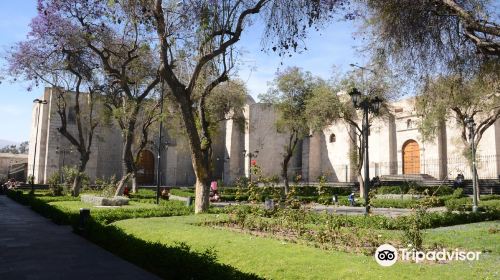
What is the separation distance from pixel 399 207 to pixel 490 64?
36.4 feet

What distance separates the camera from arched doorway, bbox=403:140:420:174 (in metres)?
32.7

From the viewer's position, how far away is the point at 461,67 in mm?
9523

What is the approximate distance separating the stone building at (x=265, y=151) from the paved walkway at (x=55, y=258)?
21945mm

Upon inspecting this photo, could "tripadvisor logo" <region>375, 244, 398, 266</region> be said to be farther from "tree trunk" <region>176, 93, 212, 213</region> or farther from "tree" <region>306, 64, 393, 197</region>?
"tree" <region>306, 64, 393, 197</region>

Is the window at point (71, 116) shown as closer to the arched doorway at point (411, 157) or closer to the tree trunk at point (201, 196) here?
the tree trunk at point (201, 196)

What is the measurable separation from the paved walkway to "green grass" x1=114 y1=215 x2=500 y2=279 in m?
1.50

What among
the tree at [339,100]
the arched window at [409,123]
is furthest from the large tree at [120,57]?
the arched window at [409,123]

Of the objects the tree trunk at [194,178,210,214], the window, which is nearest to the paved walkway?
the tree trunk at [194,178,210,214]

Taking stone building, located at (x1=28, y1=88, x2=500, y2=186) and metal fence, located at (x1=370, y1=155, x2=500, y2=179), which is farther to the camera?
stone building, located at (x1=28, y1=88, x2=500, y2=186)

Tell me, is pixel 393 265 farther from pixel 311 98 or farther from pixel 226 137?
pixel 226 137

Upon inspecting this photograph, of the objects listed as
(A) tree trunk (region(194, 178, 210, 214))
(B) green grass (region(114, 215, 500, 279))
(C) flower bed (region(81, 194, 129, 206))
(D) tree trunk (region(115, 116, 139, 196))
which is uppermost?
(D) tree trunk (region(115, 116, 139, 196))

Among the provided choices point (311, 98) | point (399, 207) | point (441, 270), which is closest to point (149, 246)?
point (441, 270)

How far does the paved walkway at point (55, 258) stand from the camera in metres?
5.66

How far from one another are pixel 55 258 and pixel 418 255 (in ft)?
18.8
